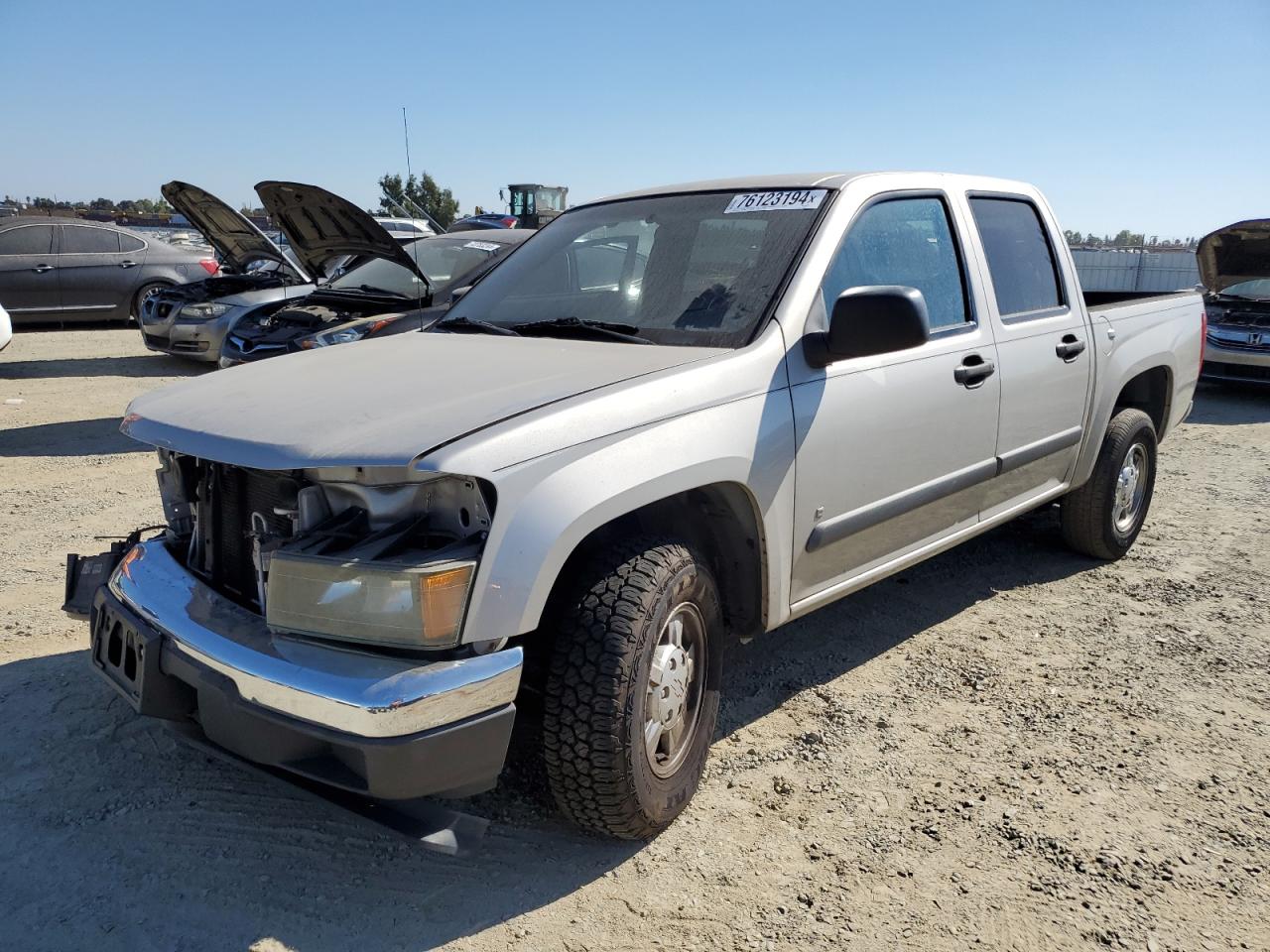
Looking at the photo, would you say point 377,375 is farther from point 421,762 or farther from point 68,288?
point 68,288

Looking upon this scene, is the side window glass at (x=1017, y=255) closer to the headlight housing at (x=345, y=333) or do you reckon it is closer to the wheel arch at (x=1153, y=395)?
the wheel arch at (x=1153, y=395)

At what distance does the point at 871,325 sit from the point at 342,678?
1751mm

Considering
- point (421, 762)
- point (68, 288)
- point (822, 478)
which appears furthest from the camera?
point (68, 288)

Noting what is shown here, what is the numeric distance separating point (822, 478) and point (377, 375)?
1371 millimetres

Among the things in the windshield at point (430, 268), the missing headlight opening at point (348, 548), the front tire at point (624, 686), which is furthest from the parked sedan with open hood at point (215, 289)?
the front tire at point (624, 686)

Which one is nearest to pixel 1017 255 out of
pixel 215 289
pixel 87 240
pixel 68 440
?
pixel 68 440

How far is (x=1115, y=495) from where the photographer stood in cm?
491

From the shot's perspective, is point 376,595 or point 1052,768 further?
point 1052,768

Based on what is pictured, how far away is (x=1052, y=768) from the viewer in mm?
3082

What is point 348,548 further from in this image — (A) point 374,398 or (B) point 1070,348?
(B) point 1070,348

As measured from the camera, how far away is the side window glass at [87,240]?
40.8ft

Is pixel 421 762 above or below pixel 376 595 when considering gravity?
below

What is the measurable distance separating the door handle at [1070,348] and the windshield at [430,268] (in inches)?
172

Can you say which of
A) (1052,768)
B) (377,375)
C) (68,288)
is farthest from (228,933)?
(68,288)
